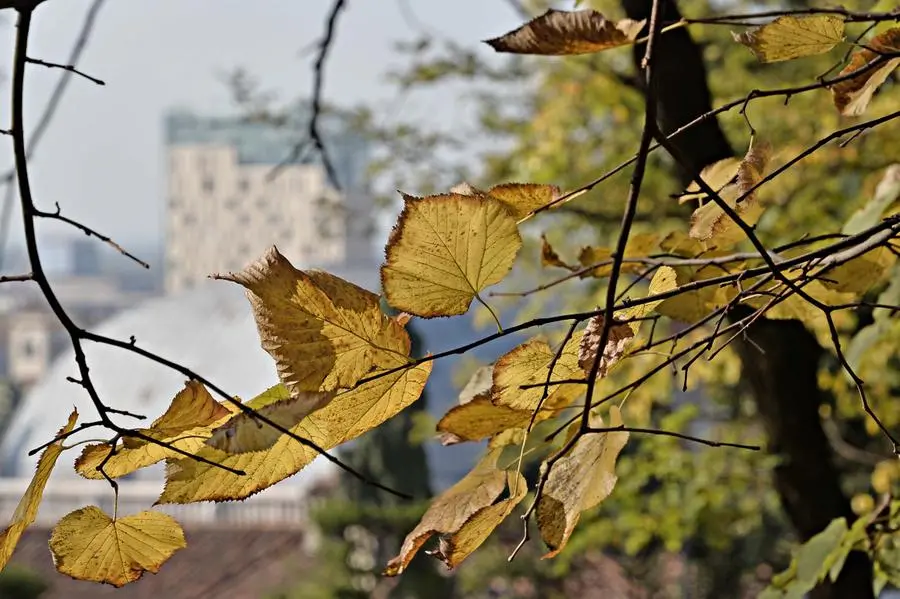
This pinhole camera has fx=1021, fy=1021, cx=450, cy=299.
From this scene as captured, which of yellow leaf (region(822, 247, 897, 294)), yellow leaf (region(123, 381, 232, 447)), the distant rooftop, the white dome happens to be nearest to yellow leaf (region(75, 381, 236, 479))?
yellow leaf (region(123, 381, 232, 447))

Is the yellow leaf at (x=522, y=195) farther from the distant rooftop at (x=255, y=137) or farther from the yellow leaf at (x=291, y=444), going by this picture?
the distant rooftop at (x=255, y=137)

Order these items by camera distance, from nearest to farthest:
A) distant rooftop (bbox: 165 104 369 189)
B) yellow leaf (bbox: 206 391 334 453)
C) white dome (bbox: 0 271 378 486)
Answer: yellow leaf (bbox: 206 391 334 453) → distant rooftop (bbox: 165 104 369 189) → white dome (bbox: 0 271 378 486)

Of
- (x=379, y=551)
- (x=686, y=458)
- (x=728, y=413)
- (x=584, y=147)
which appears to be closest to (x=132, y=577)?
(x=686, y=458)

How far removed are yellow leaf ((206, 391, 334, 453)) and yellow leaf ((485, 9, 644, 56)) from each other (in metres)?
0.09

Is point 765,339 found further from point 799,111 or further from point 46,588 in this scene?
point 46,588

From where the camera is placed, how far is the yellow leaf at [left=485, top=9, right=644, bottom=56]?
24 cm

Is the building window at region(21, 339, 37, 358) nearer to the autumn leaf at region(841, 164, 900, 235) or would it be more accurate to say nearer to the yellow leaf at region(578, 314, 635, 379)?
the autumn leaf at region(841, 164, 900, 235)

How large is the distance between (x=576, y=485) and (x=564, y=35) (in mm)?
112

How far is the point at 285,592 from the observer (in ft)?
16.7

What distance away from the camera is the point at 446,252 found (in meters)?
0.24

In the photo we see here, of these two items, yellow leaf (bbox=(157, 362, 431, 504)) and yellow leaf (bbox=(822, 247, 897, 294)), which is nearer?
yellow leaf (bbox=(157, 362, 431, 504))

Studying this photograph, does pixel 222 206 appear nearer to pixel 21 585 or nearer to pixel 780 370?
pixel 21 585

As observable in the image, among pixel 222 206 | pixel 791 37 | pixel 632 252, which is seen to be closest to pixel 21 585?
pixel 632 252

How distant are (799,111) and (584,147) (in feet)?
2.10
